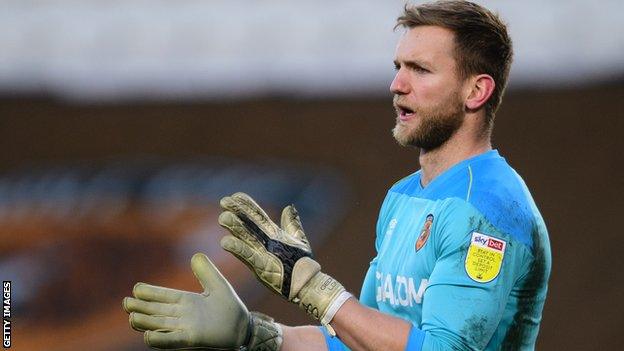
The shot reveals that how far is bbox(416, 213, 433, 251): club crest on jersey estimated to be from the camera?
3.28m

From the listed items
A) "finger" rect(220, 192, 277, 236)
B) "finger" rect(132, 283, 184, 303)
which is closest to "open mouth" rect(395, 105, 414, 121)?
"finger" rect(220, 192, 277, 236)

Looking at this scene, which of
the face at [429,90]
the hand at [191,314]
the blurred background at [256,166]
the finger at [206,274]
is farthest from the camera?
the blurred background at [256,166]

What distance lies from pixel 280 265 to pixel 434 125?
27.0 inches

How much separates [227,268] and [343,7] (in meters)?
1.89

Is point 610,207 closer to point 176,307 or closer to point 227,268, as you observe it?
point 227,268

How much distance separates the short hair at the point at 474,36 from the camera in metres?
3.47

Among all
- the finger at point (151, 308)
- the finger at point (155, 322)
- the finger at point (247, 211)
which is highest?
the finger at point (247, 211)

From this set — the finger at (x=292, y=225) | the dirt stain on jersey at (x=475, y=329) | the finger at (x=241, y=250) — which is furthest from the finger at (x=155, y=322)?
the dirt stain on jersey at (x=475, y=329)

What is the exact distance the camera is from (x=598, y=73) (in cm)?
692

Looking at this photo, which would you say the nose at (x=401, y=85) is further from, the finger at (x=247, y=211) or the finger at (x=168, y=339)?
the finger at (x=168, y=339)

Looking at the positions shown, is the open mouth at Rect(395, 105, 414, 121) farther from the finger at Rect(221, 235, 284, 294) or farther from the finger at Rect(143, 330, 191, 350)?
the finger at Rect(143, 330, 191, 350)

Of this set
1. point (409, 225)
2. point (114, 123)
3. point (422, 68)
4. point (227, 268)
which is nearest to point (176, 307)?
point (409, 225)

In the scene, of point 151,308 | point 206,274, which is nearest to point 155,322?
point 151,308

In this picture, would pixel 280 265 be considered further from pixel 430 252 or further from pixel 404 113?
pixel 404 113
